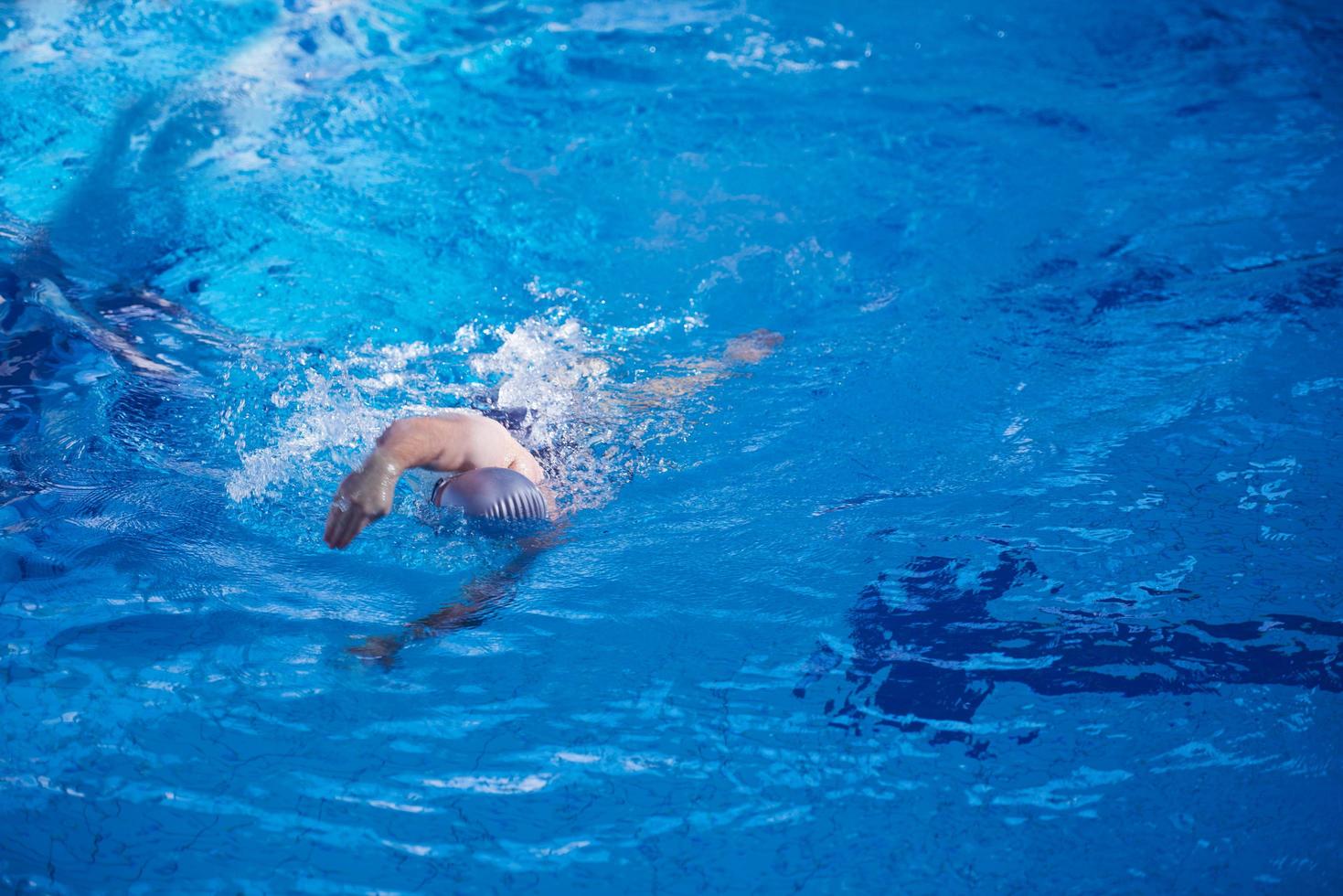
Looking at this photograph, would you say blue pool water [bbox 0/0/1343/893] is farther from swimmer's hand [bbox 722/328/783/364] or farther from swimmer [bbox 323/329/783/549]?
swimmer [bbox 323/329/783/549]

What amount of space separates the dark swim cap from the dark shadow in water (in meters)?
1.04

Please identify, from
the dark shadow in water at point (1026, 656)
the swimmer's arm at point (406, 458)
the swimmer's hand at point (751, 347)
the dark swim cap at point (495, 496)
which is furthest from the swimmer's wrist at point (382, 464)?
the swimmer's hand at point (751, 347)

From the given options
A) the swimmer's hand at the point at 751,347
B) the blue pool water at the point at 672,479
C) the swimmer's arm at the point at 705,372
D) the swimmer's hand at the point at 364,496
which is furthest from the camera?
the swimmer's hand at the point at 751,347

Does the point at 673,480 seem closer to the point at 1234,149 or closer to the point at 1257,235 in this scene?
the point at 1257,235

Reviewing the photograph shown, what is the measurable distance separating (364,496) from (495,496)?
48 centimetres

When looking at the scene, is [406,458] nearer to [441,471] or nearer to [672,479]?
[441,471]

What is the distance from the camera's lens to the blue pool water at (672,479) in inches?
105

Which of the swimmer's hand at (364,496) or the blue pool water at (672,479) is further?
the swimmer's hand at (364,496)

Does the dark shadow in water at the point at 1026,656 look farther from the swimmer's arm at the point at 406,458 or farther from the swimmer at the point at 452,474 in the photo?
the swimmer's arm at the point at 406,458

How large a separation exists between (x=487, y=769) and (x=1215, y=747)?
2014mm

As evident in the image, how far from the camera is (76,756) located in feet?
8.83

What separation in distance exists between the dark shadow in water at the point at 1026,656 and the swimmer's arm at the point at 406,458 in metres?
1.30

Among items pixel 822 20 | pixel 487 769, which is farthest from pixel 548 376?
pixel 822 20

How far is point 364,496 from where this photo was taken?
2.96 m
